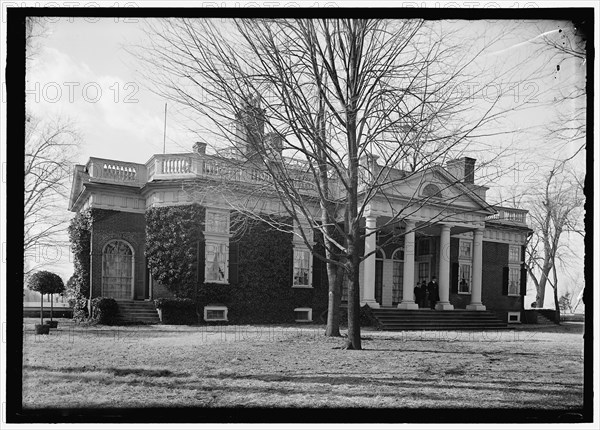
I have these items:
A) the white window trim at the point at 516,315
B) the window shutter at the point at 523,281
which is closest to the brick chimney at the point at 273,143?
the window shutter at the point at 523,281

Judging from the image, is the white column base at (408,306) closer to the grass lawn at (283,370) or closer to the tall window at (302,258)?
the grass lawn at (283,370)

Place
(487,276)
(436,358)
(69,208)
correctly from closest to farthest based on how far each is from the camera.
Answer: (69,208), (436,358), (487,276)

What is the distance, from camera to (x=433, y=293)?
8062mm

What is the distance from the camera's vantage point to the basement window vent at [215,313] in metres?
7.55

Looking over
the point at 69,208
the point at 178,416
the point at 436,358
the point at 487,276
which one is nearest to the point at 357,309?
the point at 436,358

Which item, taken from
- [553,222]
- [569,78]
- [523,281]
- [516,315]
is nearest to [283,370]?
[516,315]

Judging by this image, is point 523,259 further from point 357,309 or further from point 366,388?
point 366,388

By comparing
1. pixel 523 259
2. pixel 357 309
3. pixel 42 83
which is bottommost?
pixel 357 309

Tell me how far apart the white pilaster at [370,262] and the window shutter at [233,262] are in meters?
1.74

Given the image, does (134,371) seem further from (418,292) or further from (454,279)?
(454,279)

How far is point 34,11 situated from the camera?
6637 millimetres

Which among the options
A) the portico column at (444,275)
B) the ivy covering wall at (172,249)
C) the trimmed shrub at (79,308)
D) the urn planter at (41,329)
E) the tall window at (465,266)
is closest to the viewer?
the urn planter at (41,329)

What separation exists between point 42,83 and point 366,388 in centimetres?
517

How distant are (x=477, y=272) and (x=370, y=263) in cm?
154
